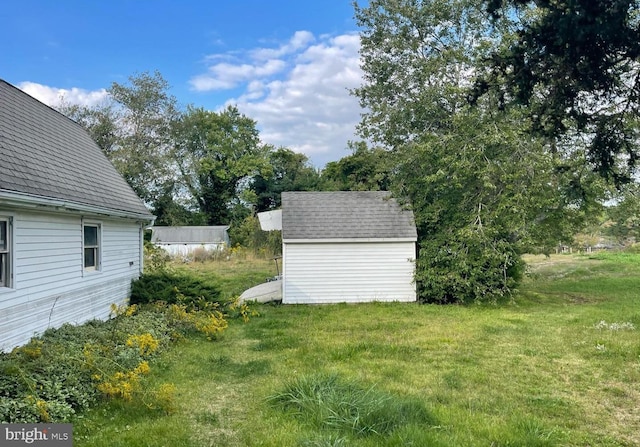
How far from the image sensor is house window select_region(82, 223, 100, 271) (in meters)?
9.13

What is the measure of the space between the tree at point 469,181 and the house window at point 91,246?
8.89m

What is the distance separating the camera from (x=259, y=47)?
51.4 ft

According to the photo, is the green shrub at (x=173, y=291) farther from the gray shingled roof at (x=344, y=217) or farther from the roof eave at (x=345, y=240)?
the gray shingled roof at (x=344, y=217)

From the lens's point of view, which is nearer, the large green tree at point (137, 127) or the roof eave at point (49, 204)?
the roof eave at point (49, 204)

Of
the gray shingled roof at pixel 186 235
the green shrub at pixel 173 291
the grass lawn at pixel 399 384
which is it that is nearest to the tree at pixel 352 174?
the gray shingled roof at pixel 186 235

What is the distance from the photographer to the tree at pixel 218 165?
151ft

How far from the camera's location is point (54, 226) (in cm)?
764

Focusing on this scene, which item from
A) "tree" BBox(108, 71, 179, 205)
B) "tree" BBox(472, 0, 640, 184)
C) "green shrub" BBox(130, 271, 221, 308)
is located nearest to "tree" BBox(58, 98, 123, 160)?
"tree" BBox(108, 71, 179, 205)

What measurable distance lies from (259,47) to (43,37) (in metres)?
6.57

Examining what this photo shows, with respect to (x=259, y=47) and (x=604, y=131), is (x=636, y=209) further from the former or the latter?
(x=259, y=47)

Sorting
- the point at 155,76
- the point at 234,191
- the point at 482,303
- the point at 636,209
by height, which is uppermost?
the point at 155,76

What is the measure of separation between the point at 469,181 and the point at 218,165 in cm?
3678

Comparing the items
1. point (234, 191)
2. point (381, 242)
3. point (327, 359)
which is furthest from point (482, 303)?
point (234, 191)

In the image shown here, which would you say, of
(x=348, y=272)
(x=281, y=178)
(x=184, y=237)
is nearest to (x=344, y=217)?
(x=348, y=272)
